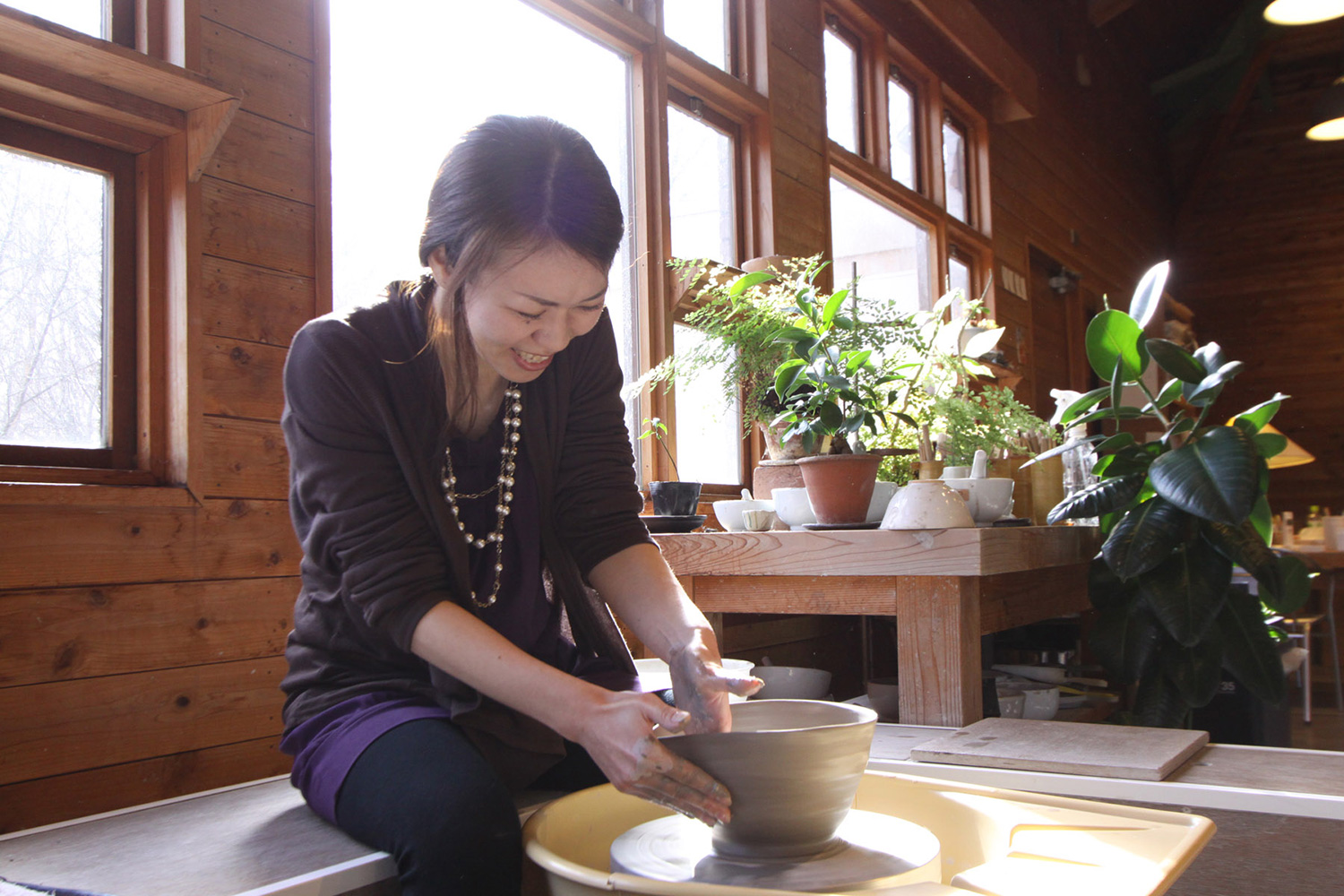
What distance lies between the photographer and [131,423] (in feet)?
5.59

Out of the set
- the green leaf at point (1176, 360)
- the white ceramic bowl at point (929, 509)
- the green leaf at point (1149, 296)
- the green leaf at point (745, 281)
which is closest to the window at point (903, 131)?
the green leaf at point (745, 281)

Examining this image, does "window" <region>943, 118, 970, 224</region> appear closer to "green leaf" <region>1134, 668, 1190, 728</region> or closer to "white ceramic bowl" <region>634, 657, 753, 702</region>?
"green leaf" <region>1134, 668, 1190, 728</region>

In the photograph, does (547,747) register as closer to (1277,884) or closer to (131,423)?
(1277,884)

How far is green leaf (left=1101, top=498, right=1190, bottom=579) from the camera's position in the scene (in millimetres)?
1908

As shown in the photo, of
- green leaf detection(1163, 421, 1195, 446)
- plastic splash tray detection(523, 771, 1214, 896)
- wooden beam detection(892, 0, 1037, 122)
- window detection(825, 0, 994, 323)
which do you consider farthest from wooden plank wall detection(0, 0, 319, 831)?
wooden beam detection(892, 0, 1037, 122)

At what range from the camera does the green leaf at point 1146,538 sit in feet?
6.26

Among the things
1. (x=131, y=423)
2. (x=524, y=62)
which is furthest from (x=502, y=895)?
(x=524, y=62)

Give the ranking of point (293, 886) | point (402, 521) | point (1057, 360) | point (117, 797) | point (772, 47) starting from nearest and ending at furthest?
point (293, 886), point (402, 521), point (117, 797), point (772, 47), point (1057, 360)

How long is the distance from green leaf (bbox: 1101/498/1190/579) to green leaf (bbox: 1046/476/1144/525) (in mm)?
38

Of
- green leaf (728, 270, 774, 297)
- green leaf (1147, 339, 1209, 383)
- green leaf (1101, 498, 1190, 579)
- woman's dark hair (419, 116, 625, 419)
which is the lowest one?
green leaf (1101, 498, 1190, 579)

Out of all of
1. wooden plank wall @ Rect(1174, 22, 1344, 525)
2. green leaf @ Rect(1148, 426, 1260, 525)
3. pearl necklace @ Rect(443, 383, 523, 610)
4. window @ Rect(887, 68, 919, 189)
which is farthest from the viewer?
wooden plank wall @ Rect(1174, 22, 1344, 525)

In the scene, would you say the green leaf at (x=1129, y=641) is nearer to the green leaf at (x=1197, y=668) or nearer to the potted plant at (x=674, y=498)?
the green leaf at (x=1197, y=668)

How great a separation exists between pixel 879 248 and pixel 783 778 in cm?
396

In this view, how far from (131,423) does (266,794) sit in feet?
2.34
